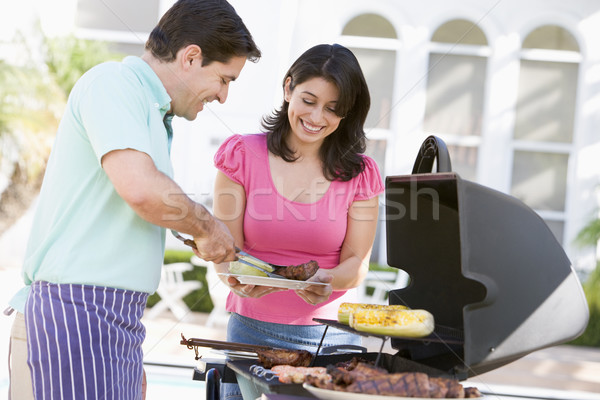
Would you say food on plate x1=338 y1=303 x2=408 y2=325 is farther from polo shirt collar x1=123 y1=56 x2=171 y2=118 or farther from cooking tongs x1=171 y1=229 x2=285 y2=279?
polo shirt collar x1=123 y1=56 x2=171 y2=118

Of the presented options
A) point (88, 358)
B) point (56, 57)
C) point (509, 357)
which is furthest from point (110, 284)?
point (56, 57)

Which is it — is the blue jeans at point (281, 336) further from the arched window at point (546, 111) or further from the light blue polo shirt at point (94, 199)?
the arched window at point (546, 111)

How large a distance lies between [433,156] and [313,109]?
513 mm

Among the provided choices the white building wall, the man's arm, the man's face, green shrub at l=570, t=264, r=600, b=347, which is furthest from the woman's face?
the white building wall

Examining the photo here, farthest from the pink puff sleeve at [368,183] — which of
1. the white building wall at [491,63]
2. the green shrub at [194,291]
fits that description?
the white building wall at [491,63]

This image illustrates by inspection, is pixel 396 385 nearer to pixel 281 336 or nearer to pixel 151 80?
pixel 281 336

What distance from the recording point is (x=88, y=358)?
1.60 meters

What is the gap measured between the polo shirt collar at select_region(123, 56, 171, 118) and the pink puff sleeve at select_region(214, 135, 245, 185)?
0.59m

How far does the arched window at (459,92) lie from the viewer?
9.80m

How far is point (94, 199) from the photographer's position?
163 cm

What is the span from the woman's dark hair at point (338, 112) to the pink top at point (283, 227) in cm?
6

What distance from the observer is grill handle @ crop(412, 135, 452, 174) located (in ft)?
5.86

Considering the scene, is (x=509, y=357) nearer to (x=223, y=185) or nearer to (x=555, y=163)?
(x=223, y=185)

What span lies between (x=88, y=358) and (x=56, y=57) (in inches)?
327
